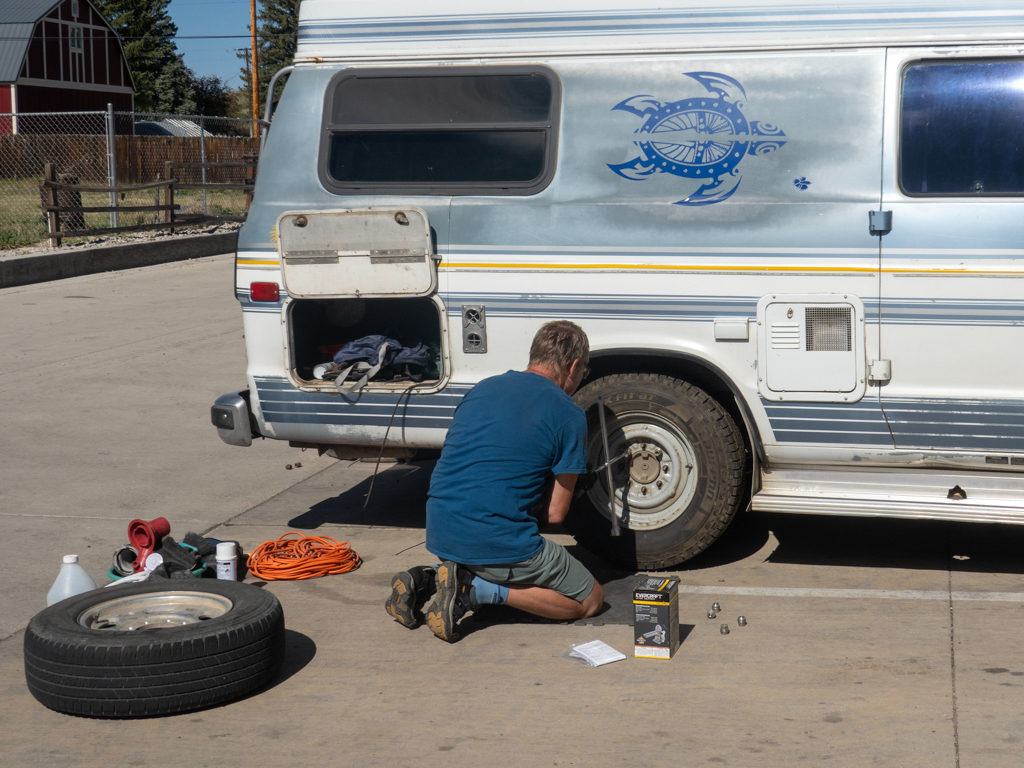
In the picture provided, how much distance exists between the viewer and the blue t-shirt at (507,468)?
4664 millimetres

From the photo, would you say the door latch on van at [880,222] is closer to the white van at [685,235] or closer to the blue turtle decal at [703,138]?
the white van at [685,235]

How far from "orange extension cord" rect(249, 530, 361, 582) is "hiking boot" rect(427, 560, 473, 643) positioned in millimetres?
1001

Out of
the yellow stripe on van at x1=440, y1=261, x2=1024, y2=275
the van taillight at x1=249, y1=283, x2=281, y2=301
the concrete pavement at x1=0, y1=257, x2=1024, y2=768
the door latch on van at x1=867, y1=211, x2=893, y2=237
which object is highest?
the door latch on van at x1=867, y1=211, x2=893, y2=237

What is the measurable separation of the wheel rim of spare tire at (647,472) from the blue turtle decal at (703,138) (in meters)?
1.05

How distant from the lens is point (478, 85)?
5.48m

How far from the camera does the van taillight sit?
5.63 m

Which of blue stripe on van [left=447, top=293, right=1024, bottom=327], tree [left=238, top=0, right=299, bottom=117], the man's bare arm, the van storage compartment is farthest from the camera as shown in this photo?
tree [left=238, top=0, right=299, bottom=117]

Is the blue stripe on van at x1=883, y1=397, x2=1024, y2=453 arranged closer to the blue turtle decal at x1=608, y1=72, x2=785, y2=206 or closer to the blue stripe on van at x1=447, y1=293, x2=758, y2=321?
the blue stripe on van at x1=447, y1=293, x2=758, y2=321

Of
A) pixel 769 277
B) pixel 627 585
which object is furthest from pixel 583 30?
pixel 627 585

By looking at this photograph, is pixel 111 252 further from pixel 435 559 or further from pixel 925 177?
pixel 925 177

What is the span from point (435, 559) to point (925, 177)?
288 cm

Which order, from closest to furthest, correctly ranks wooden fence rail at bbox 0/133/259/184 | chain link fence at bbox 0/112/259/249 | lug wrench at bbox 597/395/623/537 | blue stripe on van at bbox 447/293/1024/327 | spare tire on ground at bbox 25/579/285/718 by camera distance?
1. spare tire on ground at bbox 25/579/285/718
2. blue stripe on van at bbox 447/293/1024/327
3. lug wrench at bbox 597/395/623/537
4. chain link fence at bbox 0/112/259/249
5. wooden fence rail at bbox 0/133/259/184

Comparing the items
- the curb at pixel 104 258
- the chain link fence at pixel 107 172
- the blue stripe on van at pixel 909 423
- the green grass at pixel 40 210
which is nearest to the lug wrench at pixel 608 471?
the blue stripe on van at pixel 909 423

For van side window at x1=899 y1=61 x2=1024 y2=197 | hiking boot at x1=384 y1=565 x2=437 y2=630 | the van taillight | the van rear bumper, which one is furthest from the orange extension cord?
van side window at x1=899 y1=61 x2=1024 y2=197
